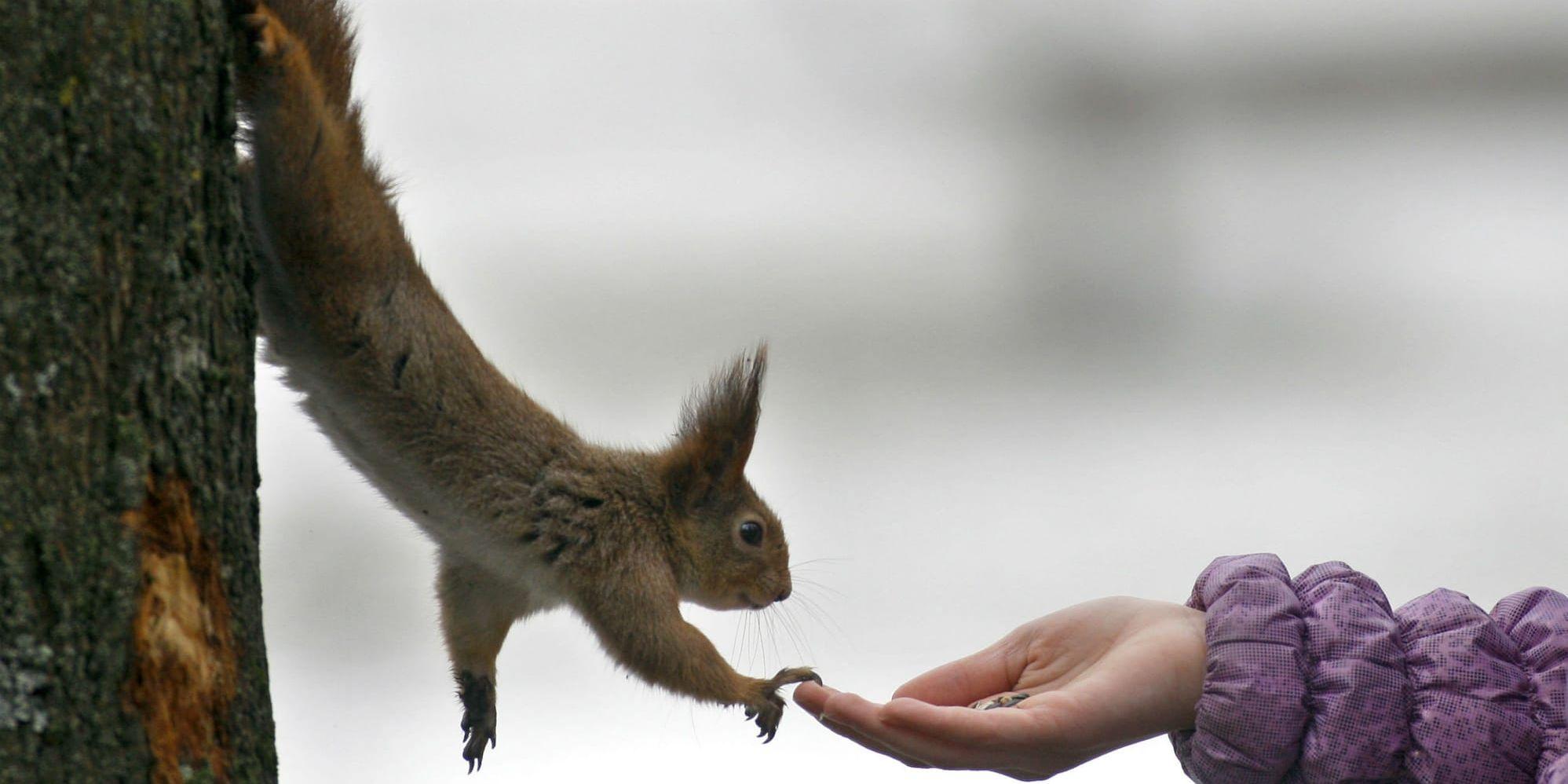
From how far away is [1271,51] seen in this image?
2.23 metres

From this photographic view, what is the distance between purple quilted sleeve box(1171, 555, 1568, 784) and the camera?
3.39 ft

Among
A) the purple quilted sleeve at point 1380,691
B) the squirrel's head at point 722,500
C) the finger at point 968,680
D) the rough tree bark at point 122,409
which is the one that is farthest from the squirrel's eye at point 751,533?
the rough tree bark at point 122,409

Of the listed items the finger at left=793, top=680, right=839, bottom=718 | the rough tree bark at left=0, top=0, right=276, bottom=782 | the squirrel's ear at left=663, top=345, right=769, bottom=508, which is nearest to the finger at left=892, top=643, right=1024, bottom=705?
the finger at left=793, top=680, right=839, bottom=718

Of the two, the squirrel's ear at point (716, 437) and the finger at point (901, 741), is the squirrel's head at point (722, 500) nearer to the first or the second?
the squirrel's ear at point (716, 437)

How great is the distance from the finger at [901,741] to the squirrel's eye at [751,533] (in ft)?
1.41

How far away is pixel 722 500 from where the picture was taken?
4.92ft

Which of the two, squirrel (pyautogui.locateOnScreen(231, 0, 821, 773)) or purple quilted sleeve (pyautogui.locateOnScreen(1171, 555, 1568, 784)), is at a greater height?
squirrel (pyautogui.locateOnScreen(231, 0, 821, 773))

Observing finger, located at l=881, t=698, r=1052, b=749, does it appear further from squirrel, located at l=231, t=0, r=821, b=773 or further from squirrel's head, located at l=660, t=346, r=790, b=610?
squirrel's head, located at l=660, t=346, r=790, b=610

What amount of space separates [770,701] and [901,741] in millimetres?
338

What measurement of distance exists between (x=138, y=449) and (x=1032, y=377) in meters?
1.78

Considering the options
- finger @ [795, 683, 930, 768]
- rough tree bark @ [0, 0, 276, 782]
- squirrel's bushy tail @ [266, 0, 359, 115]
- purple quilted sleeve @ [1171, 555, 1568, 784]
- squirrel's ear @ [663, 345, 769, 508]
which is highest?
squirrel's bushy tail @ [266, 0, 359, 115]

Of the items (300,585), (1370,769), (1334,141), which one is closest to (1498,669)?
(1370,769)

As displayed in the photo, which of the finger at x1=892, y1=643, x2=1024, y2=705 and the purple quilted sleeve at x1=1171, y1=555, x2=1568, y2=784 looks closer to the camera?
the purple quilted sleeve at x1=1171, y1=555, x2=1568, y2=784

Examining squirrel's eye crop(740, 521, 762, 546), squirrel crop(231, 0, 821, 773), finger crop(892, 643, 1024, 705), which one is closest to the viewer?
squirrel crop(231, 0, 821, 773)
